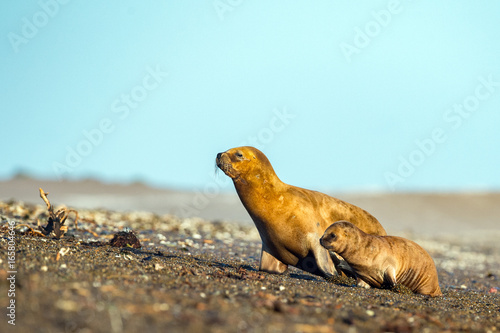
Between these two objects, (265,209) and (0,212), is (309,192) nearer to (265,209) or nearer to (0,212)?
(265,209)

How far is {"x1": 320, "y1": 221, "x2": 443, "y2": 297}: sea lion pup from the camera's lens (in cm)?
790

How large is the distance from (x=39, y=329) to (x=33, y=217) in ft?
33.2

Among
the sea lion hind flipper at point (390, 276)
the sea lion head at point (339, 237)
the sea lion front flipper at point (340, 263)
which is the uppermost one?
the sea lion head at point (339, 237)

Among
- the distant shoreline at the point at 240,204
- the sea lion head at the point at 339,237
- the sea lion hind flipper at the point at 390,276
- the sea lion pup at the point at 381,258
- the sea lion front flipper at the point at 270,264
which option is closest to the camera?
the sea lion head at the point at 339,237

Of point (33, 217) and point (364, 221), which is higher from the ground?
point (33, 217)

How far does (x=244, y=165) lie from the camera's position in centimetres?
819

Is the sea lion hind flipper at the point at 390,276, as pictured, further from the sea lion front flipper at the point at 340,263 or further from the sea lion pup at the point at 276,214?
the sea lion pup at the point at 276,214

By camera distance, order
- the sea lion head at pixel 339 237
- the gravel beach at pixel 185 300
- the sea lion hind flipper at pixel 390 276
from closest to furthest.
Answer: the gravel beach at pixel 185 300, the sea lion head at pixel 339 237, the sea lion hind flipper at pixel 390 276

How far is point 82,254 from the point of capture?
736 centimetres

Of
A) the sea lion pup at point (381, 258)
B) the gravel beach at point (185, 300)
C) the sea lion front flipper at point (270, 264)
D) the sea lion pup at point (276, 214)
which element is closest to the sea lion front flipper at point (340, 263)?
the sea lion pup at point (276, 214)

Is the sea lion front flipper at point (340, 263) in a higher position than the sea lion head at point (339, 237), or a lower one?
lower

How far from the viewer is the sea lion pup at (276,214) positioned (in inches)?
321

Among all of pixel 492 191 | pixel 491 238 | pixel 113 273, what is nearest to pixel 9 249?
pixel 113 273

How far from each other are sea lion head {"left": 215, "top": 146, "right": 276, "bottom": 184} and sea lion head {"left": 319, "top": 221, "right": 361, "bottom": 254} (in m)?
1.25
